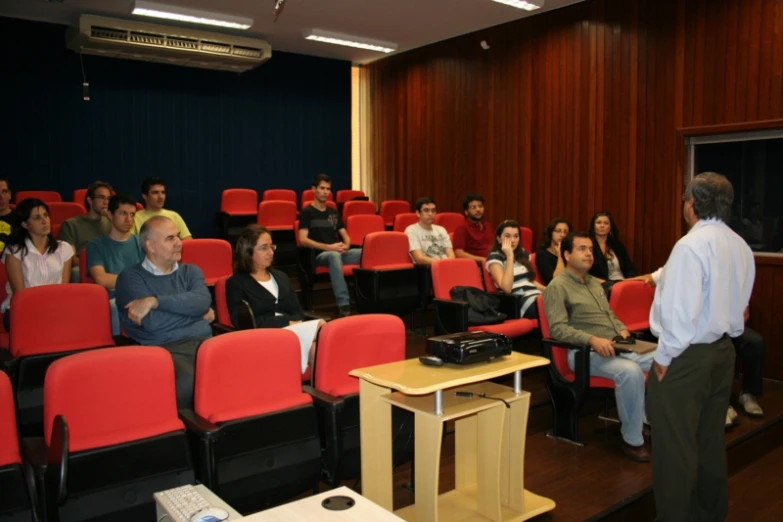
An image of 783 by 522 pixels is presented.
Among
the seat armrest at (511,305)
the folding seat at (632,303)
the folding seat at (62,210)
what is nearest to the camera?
the folding seat at (632,303)

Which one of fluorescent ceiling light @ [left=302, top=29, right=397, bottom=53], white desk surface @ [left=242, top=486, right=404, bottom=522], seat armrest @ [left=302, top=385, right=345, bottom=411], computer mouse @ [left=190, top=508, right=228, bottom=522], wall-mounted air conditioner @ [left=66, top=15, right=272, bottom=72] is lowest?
seat armrest @ [left=302, top=385, right=345, bottom=411]

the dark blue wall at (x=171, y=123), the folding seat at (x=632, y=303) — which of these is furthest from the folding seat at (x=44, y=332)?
the dark blue wall at (x=171, y=123)

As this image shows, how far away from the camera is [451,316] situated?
15.0 feet

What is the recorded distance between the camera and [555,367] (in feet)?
12.1

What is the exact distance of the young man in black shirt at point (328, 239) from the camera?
18.9 feet

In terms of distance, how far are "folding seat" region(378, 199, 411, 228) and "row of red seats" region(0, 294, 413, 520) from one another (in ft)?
17.4

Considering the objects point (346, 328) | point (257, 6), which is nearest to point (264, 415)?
point (346, 328)

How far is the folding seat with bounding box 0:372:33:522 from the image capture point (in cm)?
199

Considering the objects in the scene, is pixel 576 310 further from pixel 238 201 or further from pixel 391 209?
pixel 238 201

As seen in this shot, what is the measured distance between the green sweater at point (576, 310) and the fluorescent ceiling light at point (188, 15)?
511 cm

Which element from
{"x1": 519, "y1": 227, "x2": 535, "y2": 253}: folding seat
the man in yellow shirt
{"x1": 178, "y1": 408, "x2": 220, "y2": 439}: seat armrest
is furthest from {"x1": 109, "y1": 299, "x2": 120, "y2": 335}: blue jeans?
{"x1": 519, "y1": 227, "x2": 535, "y2": 253}: folding seat

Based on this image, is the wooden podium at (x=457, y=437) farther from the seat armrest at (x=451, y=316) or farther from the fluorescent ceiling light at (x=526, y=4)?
the fluorescent ceiling light at (x=526, y=4)

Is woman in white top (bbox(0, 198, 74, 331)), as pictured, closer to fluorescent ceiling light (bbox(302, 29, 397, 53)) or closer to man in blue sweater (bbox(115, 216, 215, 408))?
man in blue sweater (bbox(115, 216, 215, 408))

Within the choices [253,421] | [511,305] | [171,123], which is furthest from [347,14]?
[253,421]
